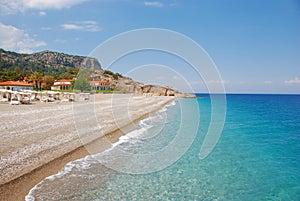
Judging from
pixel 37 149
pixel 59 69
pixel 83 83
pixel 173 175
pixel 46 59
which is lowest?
pixel 173 175

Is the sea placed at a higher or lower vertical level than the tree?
lower

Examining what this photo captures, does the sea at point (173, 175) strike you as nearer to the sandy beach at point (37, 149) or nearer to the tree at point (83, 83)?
the sandy beach at point (37, 149)

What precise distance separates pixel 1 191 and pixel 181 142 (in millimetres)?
8924

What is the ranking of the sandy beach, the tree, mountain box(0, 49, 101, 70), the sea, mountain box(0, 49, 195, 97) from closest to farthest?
the sandy beach → the sea → the tree → mountain box(0, 49, 195, 97) → mountain box(0, 49, 101, 70)

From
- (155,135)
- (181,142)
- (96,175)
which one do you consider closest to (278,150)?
(181,142)

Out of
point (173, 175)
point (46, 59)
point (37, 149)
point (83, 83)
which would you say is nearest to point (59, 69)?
point (46, 59)

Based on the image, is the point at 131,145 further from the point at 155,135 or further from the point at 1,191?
the point at 1,191

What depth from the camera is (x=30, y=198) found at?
4949 mm

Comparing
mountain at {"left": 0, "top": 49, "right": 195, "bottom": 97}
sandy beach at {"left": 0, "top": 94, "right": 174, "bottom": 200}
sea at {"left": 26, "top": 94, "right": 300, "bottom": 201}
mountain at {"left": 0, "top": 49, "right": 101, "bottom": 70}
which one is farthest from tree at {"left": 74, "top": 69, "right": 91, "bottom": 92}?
mountain at {"left": 0, "top": 49, "right": 101, "bottom": 70}

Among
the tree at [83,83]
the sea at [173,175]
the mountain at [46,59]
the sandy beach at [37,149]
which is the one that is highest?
the mountain at [46,59]

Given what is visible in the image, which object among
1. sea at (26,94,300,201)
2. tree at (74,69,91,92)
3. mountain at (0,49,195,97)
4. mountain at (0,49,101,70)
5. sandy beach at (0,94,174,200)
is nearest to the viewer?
sandy beach at (0,94,174,200)

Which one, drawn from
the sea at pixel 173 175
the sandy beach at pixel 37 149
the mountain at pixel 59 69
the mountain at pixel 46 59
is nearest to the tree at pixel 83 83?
the mountain at pixel 59 69

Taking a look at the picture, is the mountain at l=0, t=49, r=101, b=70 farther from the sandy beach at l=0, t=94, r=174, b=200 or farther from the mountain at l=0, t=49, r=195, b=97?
the sandy beach at l=0, t=94, r=174, b=200

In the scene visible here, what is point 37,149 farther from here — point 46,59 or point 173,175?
point 46,59
